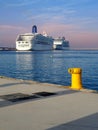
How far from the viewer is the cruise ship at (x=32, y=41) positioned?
12925 cm

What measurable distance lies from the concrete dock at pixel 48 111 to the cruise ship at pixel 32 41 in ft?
394

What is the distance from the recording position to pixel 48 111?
617 cm

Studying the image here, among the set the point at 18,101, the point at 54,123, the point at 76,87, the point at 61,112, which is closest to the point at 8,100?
the point at 18,101

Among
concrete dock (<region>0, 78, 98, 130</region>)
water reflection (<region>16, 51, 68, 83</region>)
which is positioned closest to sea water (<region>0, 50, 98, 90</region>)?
water reflection (<region>16, 51, 68, 83</region>)

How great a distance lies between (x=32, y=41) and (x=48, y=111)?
122870 millimetres

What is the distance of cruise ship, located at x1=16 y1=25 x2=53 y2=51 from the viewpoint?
129 metres

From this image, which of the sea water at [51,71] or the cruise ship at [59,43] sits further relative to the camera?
the cruise ship at [59,43]

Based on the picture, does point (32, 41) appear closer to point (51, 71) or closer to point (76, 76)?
point (51, 71)

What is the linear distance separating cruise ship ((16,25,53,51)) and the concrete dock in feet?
394

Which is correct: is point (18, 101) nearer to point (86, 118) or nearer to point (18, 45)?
point (86, 118)

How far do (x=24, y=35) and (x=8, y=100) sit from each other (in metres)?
128

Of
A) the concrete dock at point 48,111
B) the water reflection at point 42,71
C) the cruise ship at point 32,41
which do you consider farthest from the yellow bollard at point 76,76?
the cruise ship at point 32,41

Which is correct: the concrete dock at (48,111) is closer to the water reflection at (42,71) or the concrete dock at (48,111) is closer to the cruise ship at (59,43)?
the water reflection at (42,71)

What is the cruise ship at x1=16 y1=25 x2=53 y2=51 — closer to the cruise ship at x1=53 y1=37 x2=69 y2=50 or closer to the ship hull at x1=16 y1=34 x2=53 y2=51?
the ship hull at x1=16 y1=34 x2=53 y2=51
